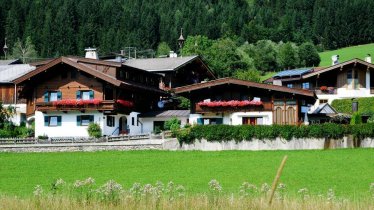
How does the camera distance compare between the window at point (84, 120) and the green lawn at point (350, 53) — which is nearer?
the window at point (84, 120)

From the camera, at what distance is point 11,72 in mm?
61469

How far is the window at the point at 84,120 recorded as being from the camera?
1939 inches

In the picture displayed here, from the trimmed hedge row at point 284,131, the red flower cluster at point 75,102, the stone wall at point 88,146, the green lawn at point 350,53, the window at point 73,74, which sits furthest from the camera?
the green lawn at point 350,53

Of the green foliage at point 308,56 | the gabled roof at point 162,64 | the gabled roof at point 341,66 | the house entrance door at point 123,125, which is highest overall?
the green foliage at point 308,56

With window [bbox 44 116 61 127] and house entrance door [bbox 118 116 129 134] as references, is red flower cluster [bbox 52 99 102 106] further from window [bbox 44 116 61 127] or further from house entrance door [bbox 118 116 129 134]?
house entrance door [bbox 118 116 129 134]

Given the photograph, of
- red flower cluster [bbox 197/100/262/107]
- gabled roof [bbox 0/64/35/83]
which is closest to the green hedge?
red flower cluster [bbox 197/100/262/107]

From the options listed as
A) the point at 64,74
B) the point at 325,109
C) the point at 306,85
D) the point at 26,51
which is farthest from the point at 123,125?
the point at 26,51

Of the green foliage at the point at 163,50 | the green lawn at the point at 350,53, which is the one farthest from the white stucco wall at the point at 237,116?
the green foliage at the point at 163,50

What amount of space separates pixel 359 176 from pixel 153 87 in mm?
33094

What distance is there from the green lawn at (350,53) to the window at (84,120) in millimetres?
58771

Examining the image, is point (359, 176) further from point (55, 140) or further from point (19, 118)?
point (19, 118)

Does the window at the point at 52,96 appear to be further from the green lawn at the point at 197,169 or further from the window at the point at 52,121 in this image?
the green lawn at the point at 197,169

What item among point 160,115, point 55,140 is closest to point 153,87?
point 160,115

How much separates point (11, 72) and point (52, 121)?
13602 mm
